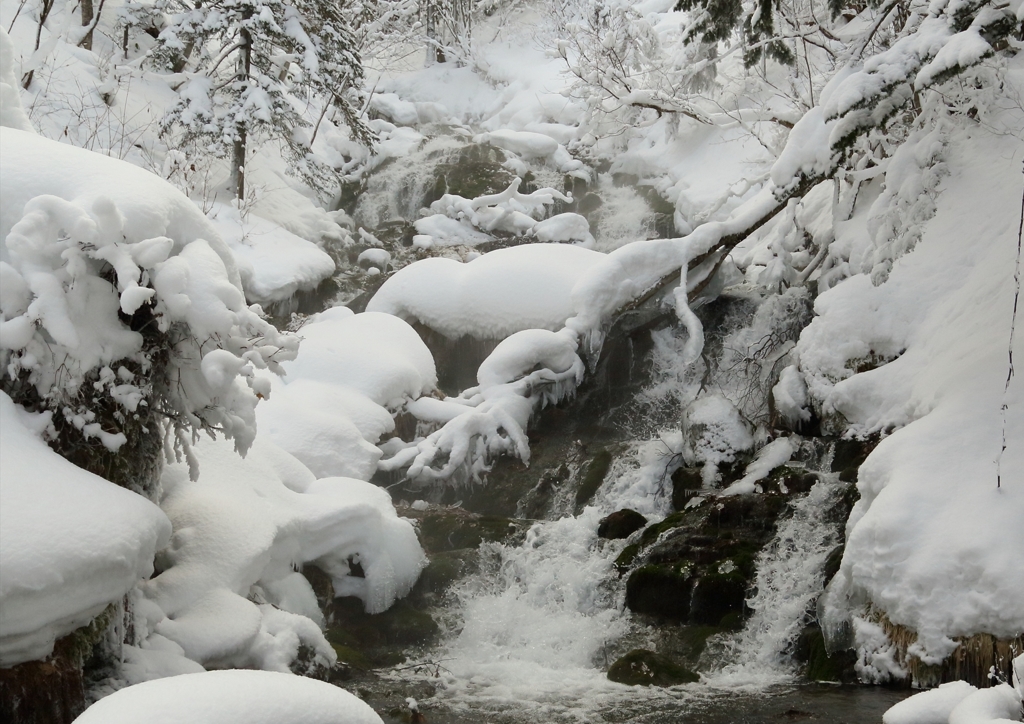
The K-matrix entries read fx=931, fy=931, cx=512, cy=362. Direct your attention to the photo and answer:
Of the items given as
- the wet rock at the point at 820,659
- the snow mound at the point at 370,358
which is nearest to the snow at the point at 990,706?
the wet rock at the point at 820,659

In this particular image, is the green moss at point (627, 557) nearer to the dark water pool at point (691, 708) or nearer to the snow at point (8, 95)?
the dark water pool at point (691, 708)

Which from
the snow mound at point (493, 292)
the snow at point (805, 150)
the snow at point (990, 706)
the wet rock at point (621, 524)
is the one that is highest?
the snow at point (805, 150)

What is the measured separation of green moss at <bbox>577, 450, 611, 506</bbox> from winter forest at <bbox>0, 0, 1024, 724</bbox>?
4cm

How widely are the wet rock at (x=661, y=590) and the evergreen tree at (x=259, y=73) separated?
400 inches

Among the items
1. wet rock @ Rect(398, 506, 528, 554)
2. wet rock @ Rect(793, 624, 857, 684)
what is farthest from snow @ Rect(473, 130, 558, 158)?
wet rock @ Rect(793, 624, 857, 684)

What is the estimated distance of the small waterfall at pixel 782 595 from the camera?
6824 millimetres

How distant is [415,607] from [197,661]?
2894 millimetres

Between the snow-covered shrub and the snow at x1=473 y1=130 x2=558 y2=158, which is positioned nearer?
the snow-covered shrub

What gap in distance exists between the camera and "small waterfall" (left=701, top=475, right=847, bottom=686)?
22.4 ft

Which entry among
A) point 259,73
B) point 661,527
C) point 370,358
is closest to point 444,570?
point 661,527

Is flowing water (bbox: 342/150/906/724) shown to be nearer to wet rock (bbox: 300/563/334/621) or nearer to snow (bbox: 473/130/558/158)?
wet rock (bbox: 300/563/334/621)

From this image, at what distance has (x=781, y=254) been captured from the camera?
10438mm

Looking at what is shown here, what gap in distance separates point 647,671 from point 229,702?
14.2ft

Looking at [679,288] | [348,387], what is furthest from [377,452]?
[679,288]
